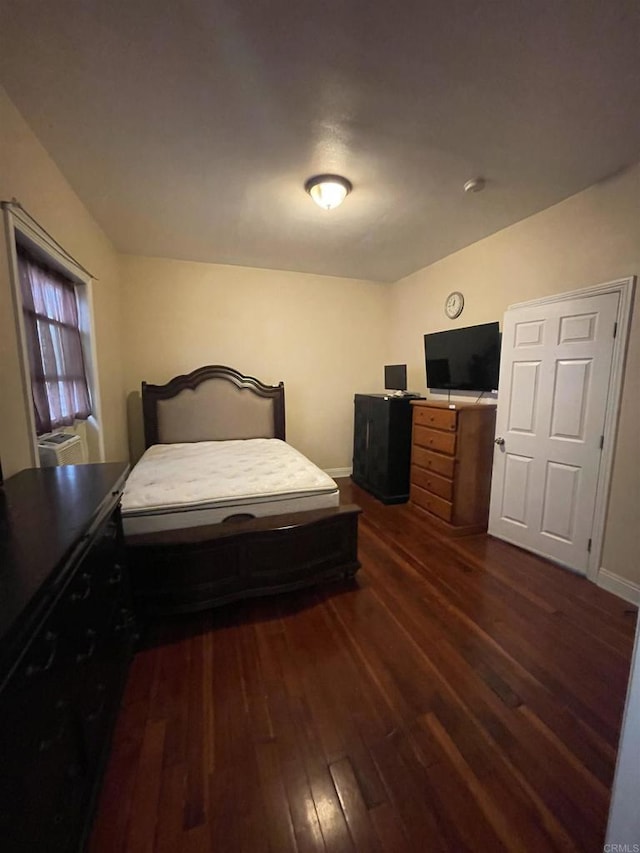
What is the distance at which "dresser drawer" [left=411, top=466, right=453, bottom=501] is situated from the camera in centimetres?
310

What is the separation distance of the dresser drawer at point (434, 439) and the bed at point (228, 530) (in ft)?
4.06

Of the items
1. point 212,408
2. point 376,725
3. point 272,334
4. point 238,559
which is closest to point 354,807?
point 376,725

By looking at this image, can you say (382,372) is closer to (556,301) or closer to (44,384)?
(556,301)

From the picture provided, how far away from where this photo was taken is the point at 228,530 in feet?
6.50

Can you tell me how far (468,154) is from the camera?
192cm

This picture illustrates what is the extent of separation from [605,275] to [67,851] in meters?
3.50

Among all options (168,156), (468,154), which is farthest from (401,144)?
(168,156)

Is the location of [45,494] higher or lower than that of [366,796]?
higher

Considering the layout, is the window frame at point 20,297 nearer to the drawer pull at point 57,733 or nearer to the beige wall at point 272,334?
the beige wall at point 272,334

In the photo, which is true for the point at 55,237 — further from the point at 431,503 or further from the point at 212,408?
the point at 431,503

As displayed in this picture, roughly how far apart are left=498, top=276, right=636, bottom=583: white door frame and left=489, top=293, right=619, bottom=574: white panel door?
34 mm

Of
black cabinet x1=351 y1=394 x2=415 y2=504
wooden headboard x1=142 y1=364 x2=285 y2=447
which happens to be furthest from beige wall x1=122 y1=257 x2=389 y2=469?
black cabinet x1=351 y1=394 x2=415 y2=504

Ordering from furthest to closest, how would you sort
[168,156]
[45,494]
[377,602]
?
1. [377,602]
2. [168,156]
3. [45,494]

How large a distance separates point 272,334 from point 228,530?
2.79 m
